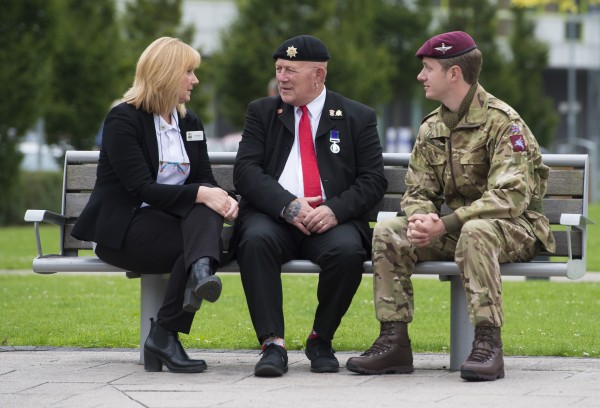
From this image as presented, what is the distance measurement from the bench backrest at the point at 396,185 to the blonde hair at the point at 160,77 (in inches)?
24.8

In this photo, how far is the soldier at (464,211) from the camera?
583 cm

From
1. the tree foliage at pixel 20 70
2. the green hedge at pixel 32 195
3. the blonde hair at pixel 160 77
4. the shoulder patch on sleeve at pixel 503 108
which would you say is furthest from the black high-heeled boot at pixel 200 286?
the green hedge at pixel 32 195

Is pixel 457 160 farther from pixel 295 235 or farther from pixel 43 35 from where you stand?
pixel 43 35

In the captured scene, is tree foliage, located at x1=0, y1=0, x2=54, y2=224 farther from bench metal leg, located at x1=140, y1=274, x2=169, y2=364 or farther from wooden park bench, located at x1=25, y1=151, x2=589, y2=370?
bench metal leg, located at x1=140, y1=274, x2=169, y2=364

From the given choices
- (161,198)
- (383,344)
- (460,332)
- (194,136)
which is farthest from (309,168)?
(460,332)

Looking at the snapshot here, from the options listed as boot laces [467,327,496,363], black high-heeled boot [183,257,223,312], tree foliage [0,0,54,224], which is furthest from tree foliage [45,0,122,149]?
boot laces [467,327,496,363]

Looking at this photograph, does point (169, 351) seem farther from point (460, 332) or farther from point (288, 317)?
point (288, 317)

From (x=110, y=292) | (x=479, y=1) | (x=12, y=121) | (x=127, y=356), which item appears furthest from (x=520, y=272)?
(x=479, y=1)

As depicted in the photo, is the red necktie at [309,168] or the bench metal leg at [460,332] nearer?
the bench metal leg at [460,332]

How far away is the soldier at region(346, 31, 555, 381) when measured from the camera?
5832mm

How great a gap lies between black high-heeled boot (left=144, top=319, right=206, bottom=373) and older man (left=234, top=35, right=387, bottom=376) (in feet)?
1.19

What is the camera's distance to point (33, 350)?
7148mm

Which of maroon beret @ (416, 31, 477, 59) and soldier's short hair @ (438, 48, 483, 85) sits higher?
maroon beret @ (416, 31, 477, 59)

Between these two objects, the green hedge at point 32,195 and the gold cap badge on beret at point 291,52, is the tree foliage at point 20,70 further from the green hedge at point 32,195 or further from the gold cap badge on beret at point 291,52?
the gold cap badge on beret at point 291,52
